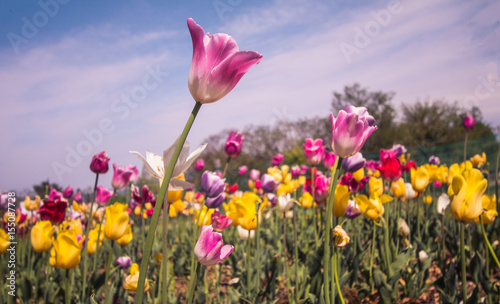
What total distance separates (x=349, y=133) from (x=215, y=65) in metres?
0.48

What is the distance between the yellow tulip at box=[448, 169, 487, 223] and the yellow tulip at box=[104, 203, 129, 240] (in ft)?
5.01

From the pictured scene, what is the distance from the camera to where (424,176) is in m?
2.44

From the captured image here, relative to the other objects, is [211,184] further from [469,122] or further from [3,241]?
[469,122]

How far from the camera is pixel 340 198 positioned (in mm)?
1602

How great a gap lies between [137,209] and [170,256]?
1376 mm

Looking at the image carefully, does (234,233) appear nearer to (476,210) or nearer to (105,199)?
(105,199)

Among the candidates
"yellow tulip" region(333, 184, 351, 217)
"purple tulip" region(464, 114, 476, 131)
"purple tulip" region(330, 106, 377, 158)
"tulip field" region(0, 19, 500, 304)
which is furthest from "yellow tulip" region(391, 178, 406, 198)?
"purple tulip" region(464, 114, 476, 131)

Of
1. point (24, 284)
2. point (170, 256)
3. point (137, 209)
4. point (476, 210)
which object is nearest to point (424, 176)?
point (476, 210)

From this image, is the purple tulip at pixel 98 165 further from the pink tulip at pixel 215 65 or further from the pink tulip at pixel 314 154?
the pink tulip at pixel 215 65

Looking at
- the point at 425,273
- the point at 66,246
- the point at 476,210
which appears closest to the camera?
the point at 476,210

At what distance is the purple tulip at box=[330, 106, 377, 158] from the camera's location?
1.00 meters

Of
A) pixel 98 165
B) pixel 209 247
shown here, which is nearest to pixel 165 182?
pixel 209 247

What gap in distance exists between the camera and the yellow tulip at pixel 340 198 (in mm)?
1589

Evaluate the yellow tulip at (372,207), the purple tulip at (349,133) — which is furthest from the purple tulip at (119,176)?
the purple tulip at (349,133)
